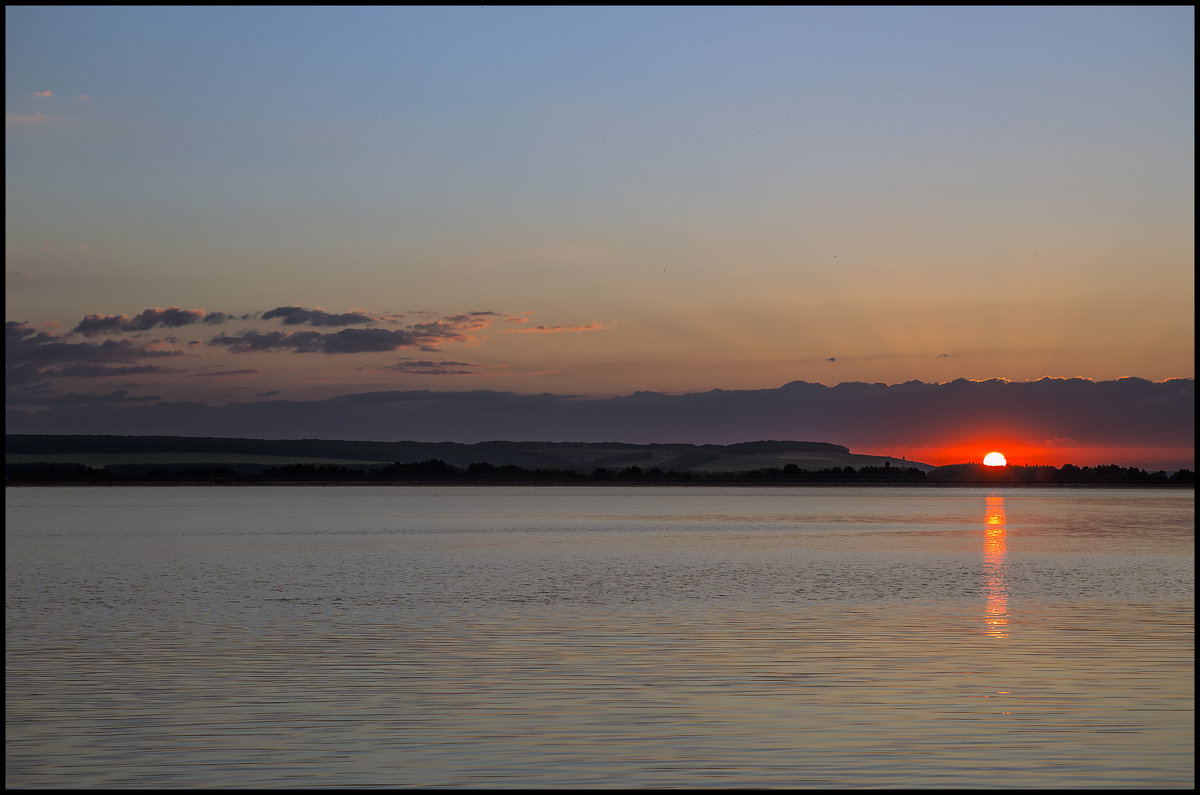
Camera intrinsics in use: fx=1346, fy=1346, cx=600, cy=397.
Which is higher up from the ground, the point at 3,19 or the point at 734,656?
A: the point at 3,19

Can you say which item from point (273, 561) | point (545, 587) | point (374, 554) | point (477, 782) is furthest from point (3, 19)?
point (374, 554)

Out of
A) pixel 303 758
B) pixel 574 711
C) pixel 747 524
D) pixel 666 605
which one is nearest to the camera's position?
pixel 303 758

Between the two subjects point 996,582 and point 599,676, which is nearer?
point 599,676

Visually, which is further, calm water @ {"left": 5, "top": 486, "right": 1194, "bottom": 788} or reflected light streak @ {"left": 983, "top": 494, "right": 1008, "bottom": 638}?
reflected light streak @ {"left": 983, "top": 494, "right": 1008, "bottom": 638}

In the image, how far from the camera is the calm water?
16797 mm

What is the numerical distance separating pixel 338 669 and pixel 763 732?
910 cm

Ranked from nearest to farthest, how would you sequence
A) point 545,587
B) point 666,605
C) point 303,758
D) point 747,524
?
1. point 303,758
2. point 666,605
3. point 545,587
4. point 747,524

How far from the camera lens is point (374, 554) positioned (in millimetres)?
62406

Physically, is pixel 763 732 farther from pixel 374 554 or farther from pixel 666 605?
pixel 374 554

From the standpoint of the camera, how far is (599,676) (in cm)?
2352

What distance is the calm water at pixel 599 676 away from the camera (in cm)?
1680

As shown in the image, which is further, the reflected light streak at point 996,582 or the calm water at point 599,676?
the reflected light streak at point 996,582

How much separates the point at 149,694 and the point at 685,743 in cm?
902

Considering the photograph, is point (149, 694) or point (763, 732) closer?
point (763, 732)
